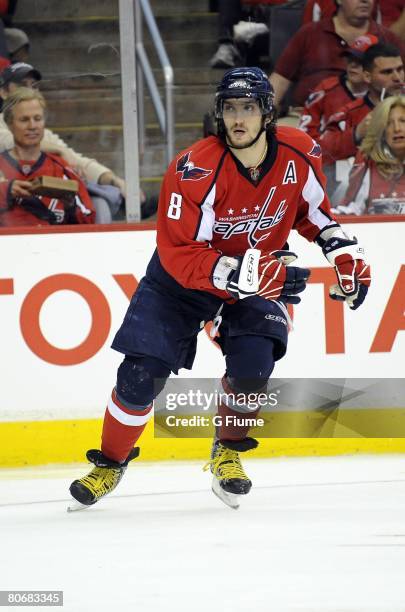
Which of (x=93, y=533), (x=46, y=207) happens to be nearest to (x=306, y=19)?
(x=46, y=207)

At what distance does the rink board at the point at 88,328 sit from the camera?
4398 millimetres

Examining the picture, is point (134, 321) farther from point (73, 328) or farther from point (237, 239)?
point (73, 328)

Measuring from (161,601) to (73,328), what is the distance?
2056mm

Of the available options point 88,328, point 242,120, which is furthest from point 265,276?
point 88,328

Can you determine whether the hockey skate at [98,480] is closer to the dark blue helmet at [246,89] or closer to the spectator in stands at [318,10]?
the dark blue helmet at [246,89]

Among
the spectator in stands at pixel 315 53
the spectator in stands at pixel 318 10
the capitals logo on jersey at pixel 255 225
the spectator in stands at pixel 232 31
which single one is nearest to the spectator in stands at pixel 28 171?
the spectator in stands at pixel 232 31

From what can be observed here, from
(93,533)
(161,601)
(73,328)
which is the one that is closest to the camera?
(161,601)

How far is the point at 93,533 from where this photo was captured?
3.19 m

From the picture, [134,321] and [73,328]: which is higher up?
[134,321]

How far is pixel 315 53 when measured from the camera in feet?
15.1

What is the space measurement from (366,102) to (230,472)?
186cm

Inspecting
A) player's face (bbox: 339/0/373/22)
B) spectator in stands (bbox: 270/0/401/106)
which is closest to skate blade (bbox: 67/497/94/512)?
spectator in stands (bbox: 270/0/401/106)

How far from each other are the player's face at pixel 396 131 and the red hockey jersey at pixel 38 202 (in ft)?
4.21

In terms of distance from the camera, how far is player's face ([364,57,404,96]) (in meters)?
4.52
